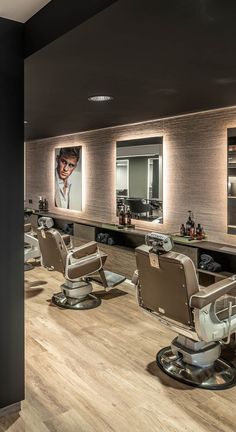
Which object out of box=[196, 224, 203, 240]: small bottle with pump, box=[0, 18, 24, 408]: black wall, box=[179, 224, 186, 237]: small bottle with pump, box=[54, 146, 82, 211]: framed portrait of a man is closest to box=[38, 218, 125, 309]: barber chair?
box=[179, 224, 186, 237]: small bottle with pump

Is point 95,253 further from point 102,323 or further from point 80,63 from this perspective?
point 80,63

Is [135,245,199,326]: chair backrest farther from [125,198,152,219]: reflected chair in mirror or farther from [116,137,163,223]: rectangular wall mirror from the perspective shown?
[125,198,152,219]: reflected chair in mirror

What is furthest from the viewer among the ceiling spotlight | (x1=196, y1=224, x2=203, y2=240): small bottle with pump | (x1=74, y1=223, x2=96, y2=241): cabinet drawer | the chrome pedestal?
the chrome pedestal

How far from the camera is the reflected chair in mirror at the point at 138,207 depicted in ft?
17.2

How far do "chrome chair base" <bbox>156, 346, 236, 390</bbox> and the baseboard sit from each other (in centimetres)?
111

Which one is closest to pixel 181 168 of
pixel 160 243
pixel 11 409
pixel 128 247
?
pixel 128 247

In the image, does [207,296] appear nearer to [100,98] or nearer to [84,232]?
[100,98]

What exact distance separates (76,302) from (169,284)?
195 centimetres

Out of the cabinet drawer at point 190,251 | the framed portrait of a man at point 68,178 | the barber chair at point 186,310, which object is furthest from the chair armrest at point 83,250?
the framed portrait of a man at point 68,178

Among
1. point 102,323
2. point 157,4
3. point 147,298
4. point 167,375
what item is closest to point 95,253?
point 102,323

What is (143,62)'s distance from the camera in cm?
248

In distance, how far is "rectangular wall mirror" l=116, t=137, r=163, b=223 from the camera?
16.5 ft

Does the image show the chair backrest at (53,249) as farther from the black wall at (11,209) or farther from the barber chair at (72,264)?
the black wall at (11,209)

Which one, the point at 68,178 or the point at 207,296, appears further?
the point at 68,178
